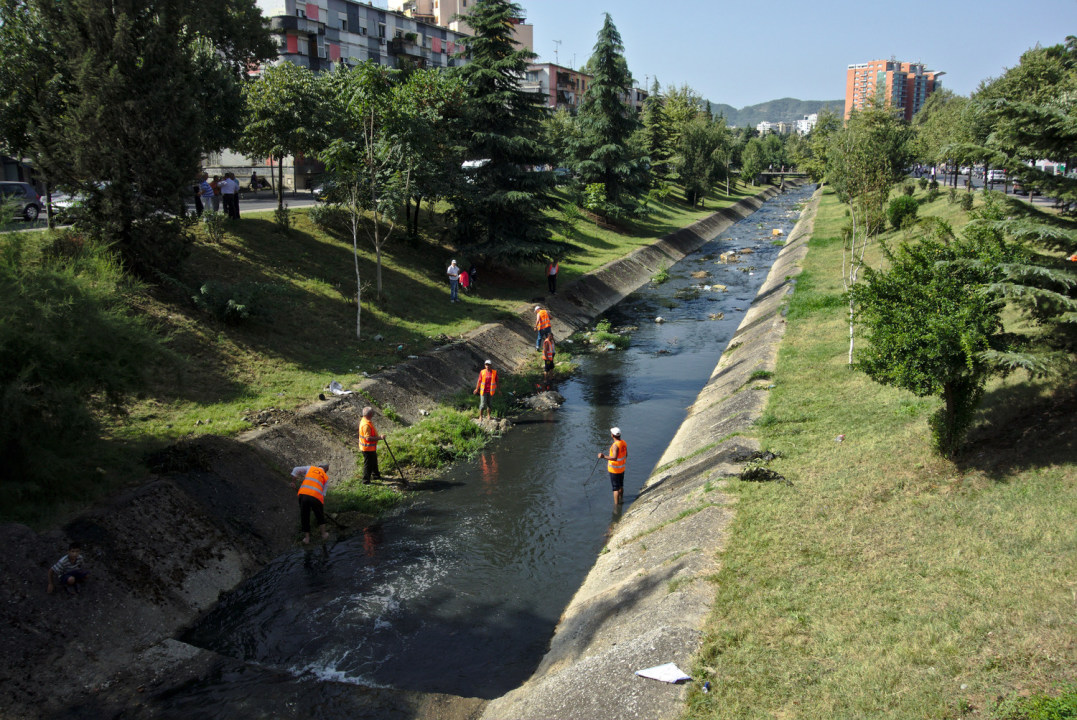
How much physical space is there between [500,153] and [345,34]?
4702 centimetres

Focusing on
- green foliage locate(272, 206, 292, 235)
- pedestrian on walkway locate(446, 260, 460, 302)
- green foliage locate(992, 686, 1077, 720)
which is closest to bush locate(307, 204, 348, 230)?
green foliage locate(272, 206, 292, 235)

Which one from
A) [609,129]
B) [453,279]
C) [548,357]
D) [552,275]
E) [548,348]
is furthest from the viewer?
[609,129]

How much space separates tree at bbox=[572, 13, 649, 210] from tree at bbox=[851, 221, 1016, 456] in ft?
131

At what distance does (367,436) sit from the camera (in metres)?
14.3

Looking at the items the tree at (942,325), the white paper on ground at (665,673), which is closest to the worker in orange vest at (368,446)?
the white paper on ground at (665,673)

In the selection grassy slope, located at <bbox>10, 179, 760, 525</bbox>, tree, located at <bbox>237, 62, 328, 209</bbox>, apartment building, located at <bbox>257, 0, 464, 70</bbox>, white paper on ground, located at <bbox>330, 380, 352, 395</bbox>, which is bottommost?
white paper on ground, located at <bbox>330, 380, 352, 395</bbox>

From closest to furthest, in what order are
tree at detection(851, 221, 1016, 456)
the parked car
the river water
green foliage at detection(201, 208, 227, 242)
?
the river water
tree at detection(851, 221, 1016, 456)
green foliage at detection(201, 208, 227, 242)
the parked car

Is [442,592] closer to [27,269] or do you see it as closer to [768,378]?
[27,269]

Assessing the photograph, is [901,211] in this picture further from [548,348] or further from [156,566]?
[156,566]

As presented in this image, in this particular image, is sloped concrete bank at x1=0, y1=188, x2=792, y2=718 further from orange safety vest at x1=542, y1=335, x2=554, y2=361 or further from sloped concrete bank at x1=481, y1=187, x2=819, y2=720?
orange safety vest at x1=542, y1=335, x2=554, y2=361

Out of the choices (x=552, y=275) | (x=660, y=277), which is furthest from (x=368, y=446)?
(x=660, y=277)

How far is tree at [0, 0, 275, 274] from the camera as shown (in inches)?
608

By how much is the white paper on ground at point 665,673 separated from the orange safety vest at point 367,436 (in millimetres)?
8076

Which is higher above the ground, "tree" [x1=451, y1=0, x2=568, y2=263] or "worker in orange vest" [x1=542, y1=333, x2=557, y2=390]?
"tree" [x1=451, y1=0, x2=568, y2=263]
